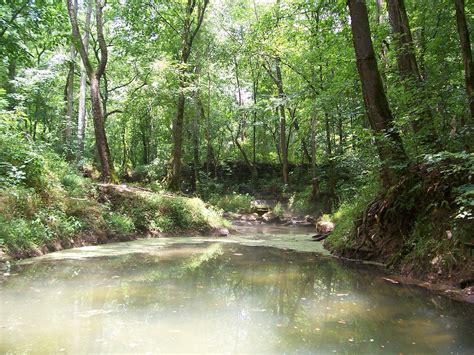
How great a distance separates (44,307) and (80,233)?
6.06 m

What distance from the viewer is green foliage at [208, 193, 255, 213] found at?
23.7 metres

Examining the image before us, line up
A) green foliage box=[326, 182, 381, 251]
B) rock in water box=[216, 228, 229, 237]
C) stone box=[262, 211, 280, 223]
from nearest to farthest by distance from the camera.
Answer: green foliage box=[326, 182, 381, 251] < rock in water box=[216, 228, 229, 237] < stone box=[262, 211, 280, 223]

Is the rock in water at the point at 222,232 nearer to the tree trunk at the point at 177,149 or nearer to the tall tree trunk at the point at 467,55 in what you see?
the tree trunk at the point at 177,149

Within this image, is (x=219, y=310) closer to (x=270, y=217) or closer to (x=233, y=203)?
(x=270, y=217)

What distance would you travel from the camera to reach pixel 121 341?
145 inches

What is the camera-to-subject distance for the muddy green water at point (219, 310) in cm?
365

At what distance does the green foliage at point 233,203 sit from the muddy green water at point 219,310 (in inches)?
614

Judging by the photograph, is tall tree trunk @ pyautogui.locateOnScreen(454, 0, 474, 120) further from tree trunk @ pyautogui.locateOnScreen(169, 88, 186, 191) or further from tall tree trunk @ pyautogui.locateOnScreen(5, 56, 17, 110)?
tall tree trunk @ pyautogui.locateOnScreen(5, 56, 17, 110)

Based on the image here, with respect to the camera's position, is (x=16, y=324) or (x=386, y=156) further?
(x=386, y=156)

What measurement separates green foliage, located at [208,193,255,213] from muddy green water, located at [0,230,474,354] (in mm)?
15583

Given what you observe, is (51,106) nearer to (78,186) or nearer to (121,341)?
(78,186)

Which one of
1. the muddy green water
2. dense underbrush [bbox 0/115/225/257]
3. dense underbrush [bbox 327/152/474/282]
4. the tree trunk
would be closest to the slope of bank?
dense underbrush [bbox 0/115/225/257]

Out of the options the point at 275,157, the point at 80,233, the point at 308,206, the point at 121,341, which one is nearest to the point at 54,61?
the point at 80,233

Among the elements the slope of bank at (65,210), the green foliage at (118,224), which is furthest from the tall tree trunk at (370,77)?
the green foliage at (118,224)
